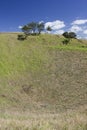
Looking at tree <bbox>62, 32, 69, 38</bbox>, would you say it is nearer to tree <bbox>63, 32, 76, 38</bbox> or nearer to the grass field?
tree <bbox>63, 32, 76, 38</bbox>

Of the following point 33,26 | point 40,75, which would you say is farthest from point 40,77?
point 33,26

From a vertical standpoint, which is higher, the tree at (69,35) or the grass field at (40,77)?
the tree at (69,35)

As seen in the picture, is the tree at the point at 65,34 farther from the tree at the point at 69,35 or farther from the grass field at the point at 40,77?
the grass field at the point at 40,77

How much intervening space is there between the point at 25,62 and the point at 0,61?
17.3 ft

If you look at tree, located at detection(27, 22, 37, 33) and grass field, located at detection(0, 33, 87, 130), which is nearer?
grass field, located at detection(0, 33, 87, 130)

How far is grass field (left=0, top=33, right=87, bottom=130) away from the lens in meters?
30.4

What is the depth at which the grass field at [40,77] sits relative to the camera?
99.8 feet

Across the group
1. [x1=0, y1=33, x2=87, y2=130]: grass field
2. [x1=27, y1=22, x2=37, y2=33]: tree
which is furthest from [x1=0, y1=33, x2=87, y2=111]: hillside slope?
[x1=27, y1=22, x2=37, y2=33]: tree

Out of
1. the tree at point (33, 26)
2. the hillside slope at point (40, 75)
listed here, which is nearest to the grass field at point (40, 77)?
the hillside slope at point (40, 75)

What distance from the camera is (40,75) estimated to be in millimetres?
43125

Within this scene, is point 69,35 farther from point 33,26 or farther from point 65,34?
point 33,26

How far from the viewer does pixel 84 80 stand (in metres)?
39.9

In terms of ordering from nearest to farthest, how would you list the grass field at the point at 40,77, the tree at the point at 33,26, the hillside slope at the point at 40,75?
1. the grass field at the point at 40,77
2. the hillside slope at the point at 40,75
3. the tree at the point at 33,26

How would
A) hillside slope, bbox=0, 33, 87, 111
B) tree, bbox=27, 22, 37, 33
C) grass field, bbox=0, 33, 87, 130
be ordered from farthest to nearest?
tree, bbox=27, 22, 37, 33 < hillside slope, bbox=0, 33, 87, 111 < grass field, bbox=0, 33, 87, 130
